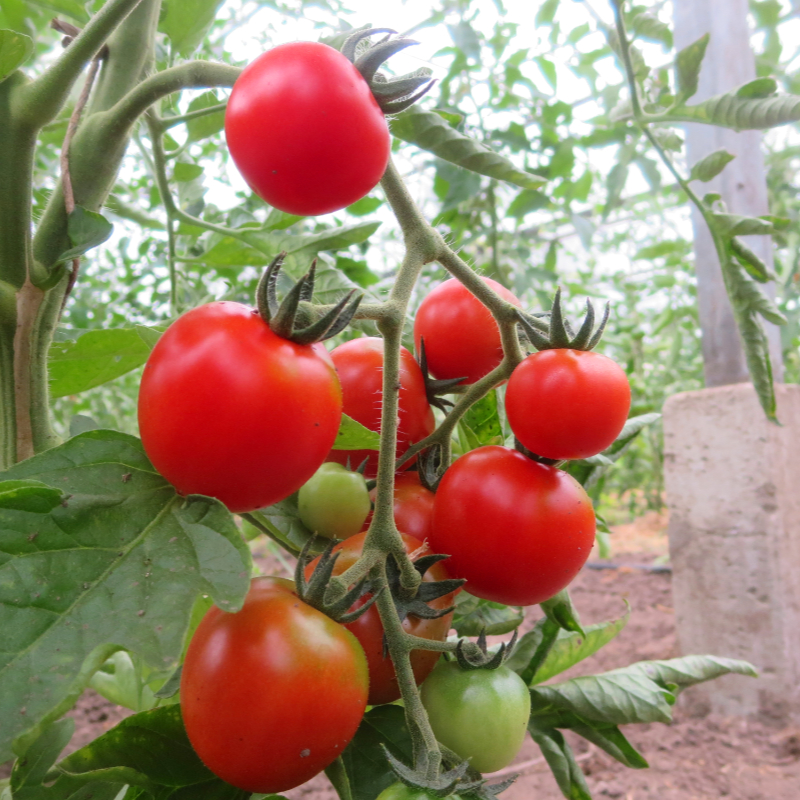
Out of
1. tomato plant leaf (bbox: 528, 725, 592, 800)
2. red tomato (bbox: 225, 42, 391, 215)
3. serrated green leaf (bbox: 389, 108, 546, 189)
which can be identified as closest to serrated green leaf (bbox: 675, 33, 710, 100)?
serrated green leaf (bbox: 389, 108, 546, 189)

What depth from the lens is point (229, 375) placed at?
0.33 metres

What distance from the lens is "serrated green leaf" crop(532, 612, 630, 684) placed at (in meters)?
0.59

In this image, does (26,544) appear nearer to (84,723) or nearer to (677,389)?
(84,723)

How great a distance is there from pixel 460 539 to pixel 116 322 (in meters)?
1.07

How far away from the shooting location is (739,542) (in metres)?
1.67

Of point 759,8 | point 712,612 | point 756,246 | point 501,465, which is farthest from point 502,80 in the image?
point 501,465

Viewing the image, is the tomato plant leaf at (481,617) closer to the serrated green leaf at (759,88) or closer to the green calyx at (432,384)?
the green calyx at (432,384)

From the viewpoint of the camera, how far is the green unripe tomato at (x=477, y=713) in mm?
392

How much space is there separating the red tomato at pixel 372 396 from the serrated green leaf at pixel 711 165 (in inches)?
19.1

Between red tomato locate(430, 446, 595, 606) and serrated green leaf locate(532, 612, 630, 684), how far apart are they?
16 cm

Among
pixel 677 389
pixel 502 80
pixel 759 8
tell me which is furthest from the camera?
pixel 677 389

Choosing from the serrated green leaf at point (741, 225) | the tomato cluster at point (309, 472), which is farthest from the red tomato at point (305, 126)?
the serrated green leaf at point (741, 225)

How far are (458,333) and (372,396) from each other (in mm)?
82

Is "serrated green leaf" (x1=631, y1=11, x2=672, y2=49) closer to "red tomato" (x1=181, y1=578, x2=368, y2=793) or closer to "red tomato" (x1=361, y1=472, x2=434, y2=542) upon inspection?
"red tomato" (x1=361, y1=472, x2=434, y2=542)
